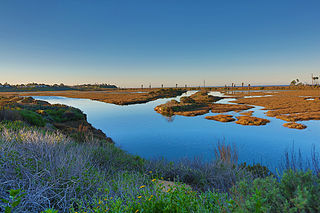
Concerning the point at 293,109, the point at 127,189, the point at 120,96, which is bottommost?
the point at 293,109

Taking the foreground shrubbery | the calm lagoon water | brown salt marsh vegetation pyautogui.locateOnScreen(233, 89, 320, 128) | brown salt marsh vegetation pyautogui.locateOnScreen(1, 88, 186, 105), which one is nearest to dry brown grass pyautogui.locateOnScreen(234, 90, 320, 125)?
brown salt marsh vegetation pyautogui.locateOnScreen(233, 89, 320, 128)

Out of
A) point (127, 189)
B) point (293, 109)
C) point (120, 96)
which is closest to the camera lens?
point (127, 189)

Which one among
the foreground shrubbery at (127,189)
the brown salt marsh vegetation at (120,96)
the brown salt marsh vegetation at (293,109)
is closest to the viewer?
the foreground shrubbery at (127,189)

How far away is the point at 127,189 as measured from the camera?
4.11 m

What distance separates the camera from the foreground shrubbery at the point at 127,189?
7.57ft

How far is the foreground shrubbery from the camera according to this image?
2.31 meters

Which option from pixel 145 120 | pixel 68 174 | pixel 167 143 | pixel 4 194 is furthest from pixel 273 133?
pixel 4 194

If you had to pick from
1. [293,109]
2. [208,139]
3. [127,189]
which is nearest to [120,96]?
[208,139]

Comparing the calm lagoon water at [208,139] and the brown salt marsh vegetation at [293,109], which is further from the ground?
the brown salt marsh vegetation at [293,109]

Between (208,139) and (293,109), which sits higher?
(293,109)

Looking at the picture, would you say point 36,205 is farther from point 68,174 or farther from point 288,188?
point 288,188

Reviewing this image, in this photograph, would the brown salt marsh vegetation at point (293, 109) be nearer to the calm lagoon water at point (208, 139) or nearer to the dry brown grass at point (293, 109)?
the dry brown grass at point (293, 109)

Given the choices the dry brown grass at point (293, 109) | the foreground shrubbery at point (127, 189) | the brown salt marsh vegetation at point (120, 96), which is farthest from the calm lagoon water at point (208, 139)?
the brown salt marsh vegetation at point (120, 96)

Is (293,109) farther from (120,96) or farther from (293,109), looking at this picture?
(120,96)
